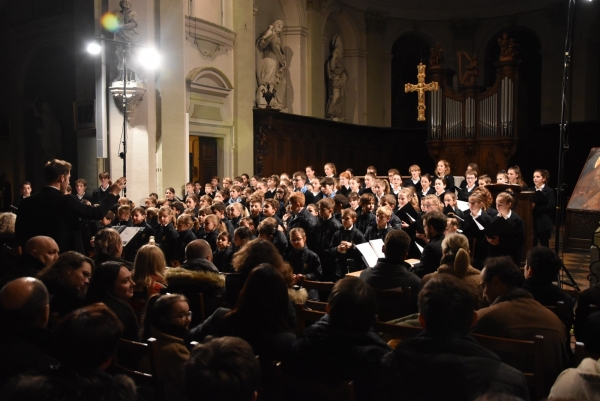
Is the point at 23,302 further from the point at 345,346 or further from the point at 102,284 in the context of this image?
the point at 345,346

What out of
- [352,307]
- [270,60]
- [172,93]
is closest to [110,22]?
[172,93]

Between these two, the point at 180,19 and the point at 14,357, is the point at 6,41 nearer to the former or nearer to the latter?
the point at 180,19

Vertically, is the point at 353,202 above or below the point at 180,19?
below

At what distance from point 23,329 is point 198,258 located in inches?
73.7

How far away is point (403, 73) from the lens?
20.1 metres

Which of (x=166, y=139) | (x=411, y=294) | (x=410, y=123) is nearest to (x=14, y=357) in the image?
(x=411, y=294)

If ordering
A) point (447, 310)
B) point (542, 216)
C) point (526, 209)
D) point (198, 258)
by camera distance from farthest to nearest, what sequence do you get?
1. point (542, 216)
2. point (526, 209)
3. point (198, 258)
4. point (447, 310)

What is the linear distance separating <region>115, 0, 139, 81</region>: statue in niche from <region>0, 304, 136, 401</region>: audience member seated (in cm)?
980

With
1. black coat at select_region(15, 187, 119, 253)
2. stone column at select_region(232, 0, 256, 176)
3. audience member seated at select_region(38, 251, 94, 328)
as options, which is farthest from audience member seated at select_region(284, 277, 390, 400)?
stone column at select_region(232, 0, 256, 176)

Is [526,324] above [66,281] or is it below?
below

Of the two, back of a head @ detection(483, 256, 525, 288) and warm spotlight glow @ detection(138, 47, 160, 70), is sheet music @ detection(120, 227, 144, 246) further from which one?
warm spotlight glow @ detection(138, 47, 160, 70)

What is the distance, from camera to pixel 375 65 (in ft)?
62.3

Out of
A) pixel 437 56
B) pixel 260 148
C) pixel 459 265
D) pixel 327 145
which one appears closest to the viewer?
pixel 459 265

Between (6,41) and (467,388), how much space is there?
1592 cm
